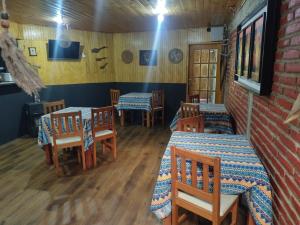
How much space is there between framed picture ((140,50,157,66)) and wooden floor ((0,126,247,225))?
2.81 metres

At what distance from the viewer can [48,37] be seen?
4887 millimetres

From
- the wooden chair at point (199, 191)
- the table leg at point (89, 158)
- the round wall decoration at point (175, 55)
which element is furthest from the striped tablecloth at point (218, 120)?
the round wall decoration at point (175, 55)

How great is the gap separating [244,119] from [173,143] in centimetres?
106

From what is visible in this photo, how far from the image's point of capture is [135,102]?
5.02 meters

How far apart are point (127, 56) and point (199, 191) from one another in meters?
5.13

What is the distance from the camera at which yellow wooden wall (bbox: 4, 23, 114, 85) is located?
4574 mm

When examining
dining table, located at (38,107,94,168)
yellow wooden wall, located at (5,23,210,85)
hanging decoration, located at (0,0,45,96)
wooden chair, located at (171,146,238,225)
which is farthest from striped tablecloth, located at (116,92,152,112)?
hanging decoration, located at (0,0,45,96)

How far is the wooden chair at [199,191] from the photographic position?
1.42m

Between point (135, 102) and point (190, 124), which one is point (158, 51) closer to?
point (135, 102)

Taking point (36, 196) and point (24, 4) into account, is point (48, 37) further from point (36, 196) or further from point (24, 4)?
point (36, 196)

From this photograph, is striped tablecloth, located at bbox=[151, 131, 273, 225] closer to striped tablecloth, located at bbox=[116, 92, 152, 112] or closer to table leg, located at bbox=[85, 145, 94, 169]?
table leg, located at bbox=[85, 145, 94, 169]

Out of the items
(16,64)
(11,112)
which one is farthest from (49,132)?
(16,64)

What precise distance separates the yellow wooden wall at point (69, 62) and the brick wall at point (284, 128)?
467cm

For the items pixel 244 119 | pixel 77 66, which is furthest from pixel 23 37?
pixel 244 119
